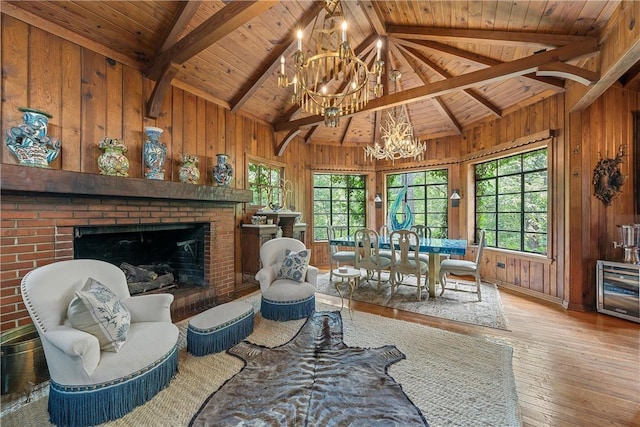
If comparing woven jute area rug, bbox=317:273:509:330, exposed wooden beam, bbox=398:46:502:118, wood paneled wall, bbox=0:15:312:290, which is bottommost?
woven jute area rug, bbox=317:273:509:330

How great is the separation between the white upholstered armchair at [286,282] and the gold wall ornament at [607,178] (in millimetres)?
3959

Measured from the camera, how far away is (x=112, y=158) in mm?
2695

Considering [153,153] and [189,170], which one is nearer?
[153,153]

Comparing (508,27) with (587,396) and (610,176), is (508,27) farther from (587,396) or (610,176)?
(587,396)

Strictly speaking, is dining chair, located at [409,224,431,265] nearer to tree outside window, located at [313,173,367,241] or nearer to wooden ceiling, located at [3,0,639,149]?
tree outside window, located at [313,173,367,241]

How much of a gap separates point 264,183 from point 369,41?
299 centimetres

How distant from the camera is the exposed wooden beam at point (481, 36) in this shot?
9.43 feet

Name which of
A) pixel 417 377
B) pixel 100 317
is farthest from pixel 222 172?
pixel 417 377

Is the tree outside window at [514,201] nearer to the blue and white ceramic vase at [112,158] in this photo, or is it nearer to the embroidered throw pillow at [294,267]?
the embroidered throw pillow at [294,267]

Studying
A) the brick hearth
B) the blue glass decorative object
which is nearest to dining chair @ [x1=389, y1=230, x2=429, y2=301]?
the blue glass decorative object

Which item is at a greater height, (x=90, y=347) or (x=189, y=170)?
(x=189, y=170)

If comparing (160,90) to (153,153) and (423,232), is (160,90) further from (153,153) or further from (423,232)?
(423,232)

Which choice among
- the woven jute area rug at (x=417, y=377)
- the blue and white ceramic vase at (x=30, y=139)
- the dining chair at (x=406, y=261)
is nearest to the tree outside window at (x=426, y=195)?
the dining chair at (x=406, y=261)

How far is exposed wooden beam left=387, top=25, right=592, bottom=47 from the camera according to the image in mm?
2873
